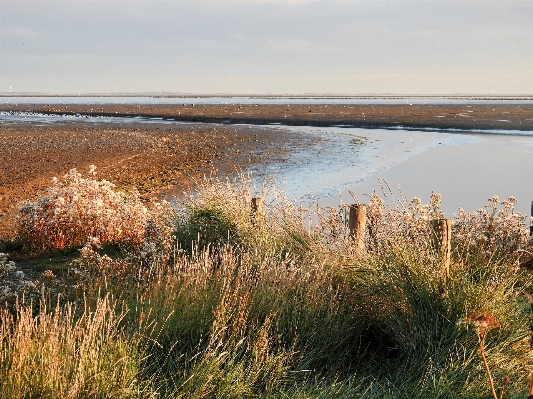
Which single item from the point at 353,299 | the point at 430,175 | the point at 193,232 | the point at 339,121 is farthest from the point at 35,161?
the point at 339,121

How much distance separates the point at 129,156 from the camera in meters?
27.4

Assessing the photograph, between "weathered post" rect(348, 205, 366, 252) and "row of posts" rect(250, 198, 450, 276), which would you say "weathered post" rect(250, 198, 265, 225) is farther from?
"weathered post" rect(348, 205, 366, 252)

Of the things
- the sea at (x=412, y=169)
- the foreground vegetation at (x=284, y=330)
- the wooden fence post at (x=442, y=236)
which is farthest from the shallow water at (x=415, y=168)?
the foreground vegetation at (x=284, y=330)

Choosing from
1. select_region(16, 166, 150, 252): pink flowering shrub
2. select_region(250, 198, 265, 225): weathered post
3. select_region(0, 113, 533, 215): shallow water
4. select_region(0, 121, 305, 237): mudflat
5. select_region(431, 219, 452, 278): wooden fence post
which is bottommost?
select_region(0, 113, 533, 215): shallow water

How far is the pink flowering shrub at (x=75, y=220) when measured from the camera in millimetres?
10602

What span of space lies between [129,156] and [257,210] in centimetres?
1881

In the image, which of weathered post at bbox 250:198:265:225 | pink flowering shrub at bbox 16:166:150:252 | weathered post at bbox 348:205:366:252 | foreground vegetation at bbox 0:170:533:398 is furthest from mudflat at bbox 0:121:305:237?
foreground vegetation at bbox 0:170:533:398

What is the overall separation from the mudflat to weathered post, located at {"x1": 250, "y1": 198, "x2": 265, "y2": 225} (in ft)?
12.3

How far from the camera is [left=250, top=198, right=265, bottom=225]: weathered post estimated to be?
9.48 m

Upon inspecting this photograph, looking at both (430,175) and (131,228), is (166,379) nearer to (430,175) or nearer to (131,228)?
(131,228)

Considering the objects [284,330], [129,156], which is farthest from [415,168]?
[284,330]

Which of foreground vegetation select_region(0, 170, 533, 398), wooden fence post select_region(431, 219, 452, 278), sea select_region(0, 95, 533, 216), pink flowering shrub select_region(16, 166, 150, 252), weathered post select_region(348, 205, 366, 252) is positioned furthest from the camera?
sea select_region(0, 95, 533, 216)

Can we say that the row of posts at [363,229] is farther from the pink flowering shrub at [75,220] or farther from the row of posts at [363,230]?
the pink flowering shrub at [75,220]

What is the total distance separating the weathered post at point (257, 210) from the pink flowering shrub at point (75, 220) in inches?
76.9
